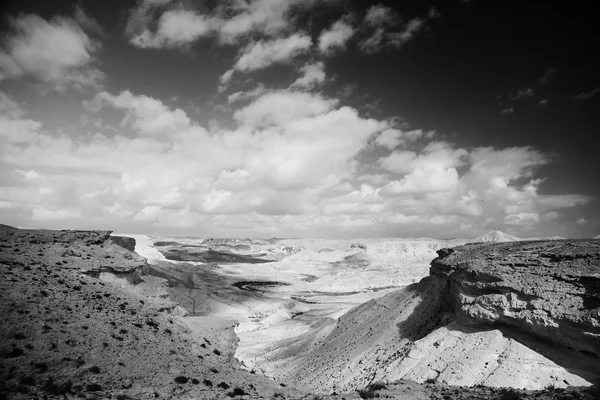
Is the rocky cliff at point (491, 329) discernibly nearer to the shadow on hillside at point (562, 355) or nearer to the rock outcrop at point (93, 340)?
the shadow on hillside at point (562, 355)

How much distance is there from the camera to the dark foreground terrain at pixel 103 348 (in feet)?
36.2

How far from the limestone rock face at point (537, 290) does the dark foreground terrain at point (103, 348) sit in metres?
1.31

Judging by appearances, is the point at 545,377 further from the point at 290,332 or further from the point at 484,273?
the point at 290,332

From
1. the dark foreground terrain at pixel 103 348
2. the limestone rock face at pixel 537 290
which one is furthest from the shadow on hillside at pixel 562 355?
the dark foreground terrain at pixel 103 348

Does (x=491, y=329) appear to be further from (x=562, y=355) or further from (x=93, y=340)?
(x=93, y=340)

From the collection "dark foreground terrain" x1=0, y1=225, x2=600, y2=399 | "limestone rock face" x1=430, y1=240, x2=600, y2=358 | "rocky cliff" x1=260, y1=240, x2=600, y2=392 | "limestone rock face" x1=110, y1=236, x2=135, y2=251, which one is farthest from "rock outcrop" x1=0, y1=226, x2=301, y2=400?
"limestone rock face" x1=430, y1=240, x2=600, y2=358

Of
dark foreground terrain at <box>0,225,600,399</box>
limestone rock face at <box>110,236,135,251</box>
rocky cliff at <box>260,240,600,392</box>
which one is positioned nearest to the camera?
dark foreground terrain at <box>0,225,600,399</box>

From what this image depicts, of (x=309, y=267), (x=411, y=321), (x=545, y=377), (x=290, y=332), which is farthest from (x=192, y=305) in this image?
(x=309, y=267)

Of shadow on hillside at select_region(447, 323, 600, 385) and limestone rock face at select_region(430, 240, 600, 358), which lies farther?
limestone rock face at select_region(430, 240, 600, 358)

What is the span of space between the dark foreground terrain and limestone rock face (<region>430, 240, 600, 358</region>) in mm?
1314

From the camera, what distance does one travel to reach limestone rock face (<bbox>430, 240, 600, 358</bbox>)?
17.1 meters

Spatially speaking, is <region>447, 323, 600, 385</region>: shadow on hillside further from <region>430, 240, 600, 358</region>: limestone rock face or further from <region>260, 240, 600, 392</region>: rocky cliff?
<region>430, 240, 600, 358</region>: limestone rock face

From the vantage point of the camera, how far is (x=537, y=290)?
19000 millimetres

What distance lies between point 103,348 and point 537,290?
2340cm
